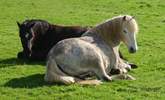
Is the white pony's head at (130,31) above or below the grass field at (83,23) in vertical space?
above

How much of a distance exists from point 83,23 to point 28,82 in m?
10.4

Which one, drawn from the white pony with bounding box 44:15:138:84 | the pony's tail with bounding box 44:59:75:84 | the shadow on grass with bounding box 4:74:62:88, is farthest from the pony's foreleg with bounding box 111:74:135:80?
the shadow on grass with bounding box 4:74:62:88

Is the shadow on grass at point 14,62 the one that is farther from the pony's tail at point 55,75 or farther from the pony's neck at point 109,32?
the pony's tail at point 55,75

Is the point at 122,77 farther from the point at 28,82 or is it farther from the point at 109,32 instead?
the point at 28,82

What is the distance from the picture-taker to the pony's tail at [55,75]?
421 inches

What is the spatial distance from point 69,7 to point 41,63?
536 inches

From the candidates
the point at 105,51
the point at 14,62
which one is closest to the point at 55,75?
the point at 105,51

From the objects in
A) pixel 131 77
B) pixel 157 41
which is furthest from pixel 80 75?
pixel 157 41

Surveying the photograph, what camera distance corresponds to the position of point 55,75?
35.3 feet

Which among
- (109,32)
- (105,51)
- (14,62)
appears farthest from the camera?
(14,62)

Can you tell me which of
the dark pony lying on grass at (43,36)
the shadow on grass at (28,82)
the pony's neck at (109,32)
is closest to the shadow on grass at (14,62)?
the dark pony lying on grass at (43,36)

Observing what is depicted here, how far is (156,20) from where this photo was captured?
22375 millimetres

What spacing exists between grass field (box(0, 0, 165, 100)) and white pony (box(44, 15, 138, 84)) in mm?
326

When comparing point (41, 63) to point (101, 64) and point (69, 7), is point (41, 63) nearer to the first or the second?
point (101, 64)
